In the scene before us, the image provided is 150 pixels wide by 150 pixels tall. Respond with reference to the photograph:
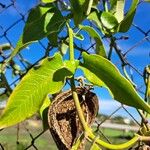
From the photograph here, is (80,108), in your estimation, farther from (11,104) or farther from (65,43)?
(65,43)

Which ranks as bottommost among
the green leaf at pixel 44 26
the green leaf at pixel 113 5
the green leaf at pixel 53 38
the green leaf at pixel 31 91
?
the green leaf at pixel 113 5

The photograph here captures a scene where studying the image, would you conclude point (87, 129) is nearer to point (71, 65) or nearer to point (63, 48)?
point (71, 65)

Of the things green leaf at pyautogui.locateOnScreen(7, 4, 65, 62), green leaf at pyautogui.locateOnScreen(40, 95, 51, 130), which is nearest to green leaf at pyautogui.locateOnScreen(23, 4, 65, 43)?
green leaf at pyautogui.locateOnScreen(7, 4, 65, 62)

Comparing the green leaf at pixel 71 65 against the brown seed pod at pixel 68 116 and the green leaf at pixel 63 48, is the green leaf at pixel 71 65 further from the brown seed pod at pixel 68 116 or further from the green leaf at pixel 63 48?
the green leaf at pixel 63 48

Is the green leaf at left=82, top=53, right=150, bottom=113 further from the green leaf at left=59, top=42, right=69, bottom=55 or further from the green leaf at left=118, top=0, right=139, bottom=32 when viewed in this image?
the green leaf at left=59, top=42, right=69, bottom=55

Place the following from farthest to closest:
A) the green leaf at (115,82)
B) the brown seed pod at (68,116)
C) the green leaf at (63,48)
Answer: the green leaf at (63,48), the brown seed pod at (68,116), the green leaf at (115,82)

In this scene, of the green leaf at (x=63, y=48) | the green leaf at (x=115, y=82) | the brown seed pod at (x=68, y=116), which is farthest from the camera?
the green leaf at (x=63, y=48)

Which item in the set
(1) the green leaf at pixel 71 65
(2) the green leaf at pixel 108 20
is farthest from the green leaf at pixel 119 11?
(1) the green leaf at pixel 71 65
